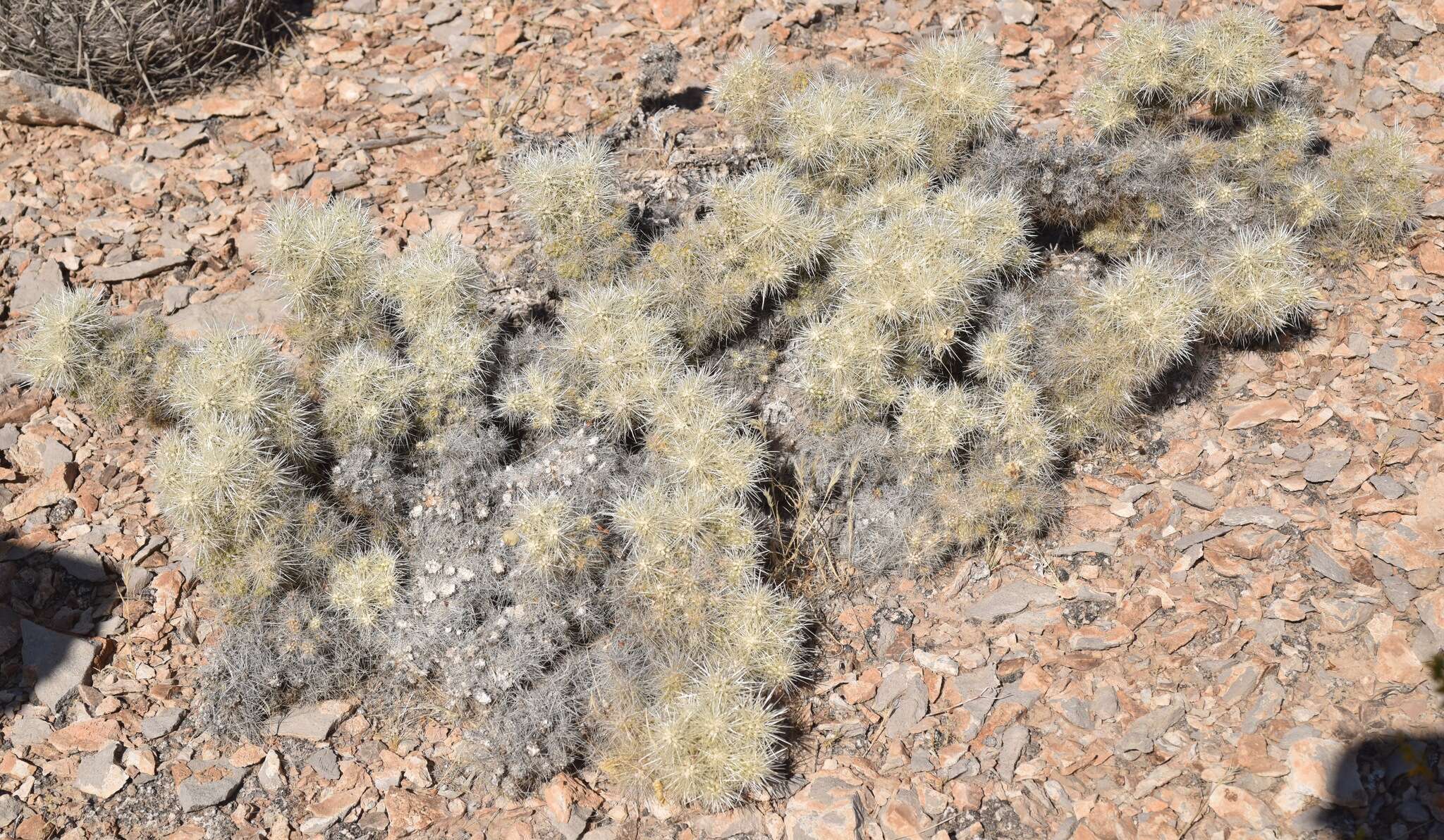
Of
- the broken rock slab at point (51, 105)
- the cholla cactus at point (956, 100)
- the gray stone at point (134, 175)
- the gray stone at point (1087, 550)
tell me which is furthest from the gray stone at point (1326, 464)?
the broken rock slab at point (51, 105)

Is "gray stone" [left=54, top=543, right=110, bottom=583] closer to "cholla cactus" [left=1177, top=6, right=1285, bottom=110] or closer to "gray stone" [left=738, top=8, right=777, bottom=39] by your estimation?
"gray stone" [left=738, top=8, right=777, bottom=39]

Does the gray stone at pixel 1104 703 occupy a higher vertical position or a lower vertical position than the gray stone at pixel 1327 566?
lower

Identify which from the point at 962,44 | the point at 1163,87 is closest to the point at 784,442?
the point at 962,44

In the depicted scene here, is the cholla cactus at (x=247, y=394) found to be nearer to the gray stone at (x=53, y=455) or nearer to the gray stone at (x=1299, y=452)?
the gray stone at (x=53, y=455)

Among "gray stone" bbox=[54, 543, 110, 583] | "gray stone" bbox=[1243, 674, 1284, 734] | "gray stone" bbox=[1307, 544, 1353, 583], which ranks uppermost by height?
"gray stone" bbox=[1307, 544, 1353, 583]

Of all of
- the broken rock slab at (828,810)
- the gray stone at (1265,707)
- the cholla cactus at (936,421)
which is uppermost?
the cholla cactus at (936,421)

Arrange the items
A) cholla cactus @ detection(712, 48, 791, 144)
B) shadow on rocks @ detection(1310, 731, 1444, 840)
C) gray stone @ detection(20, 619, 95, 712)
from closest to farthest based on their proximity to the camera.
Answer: shadow on rocks @ detection(1310, 731, 1444, 840)
gray stone @ detection(20, 619, 95, 712)
cholla cactus @ detection(712, 48, 791, 144)

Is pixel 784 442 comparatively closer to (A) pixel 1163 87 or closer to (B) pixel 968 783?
(B) pixel 968 783

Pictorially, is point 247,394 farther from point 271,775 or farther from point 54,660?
point 271,775

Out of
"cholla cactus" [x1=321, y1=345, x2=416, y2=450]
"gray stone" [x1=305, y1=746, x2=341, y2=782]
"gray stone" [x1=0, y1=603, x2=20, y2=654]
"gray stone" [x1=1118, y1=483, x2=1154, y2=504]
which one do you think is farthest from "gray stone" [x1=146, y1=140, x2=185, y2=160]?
"gray stone" [x1=1118, y1=483, x2=1154, y2=504]
